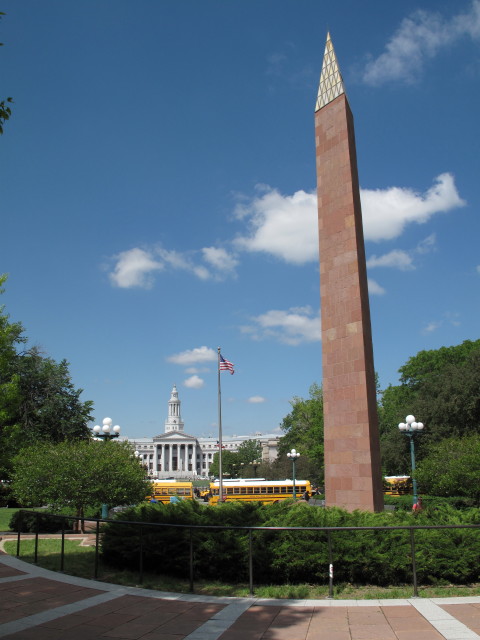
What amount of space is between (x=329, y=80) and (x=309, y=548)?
13.3 m

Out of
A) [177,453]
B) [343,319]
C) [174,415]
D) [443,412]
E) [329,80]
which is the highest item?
[329,80]

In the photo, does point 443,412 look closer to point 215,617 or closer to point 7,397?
point 7,397

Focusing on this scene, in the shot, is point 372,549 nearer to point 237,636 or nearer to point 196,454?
point 237,636

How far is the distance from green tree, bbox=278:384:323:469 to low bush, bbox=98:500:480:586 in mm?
37528

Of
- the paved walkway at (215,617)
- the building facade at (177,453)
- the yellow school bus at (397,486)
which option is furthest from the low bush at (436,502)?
the building facade at (177,453)

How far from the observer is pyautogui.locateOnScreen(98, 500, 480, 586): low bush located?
826 cm

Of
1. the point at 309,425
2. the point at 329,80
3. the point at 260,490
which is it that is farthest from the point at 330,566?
the point at 309,425

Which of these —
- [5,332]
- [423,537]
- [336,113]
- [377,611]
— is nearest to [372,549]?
[423,537]

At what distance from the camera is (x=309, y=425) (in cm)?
5641

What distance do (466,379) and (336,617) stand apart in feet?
110

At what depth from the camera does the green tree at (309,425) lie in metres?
47.4

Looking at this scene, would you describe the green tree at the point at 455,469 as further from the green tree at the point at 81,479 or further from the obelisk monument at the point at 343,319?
the green tree at the point at 81,479

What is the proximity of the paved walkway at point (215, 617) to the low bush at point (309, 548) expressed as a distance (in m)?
1.05

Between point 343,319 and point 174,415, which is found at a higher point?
point 174,415
